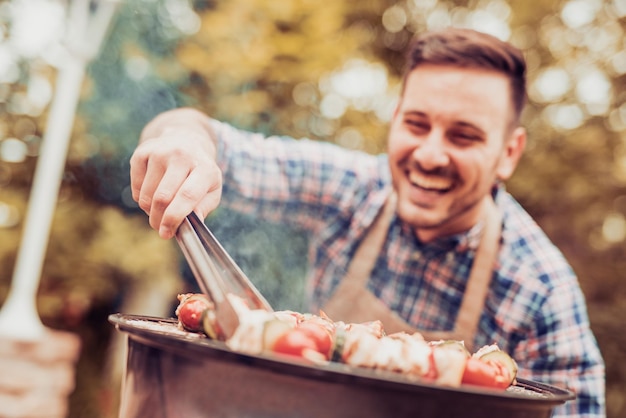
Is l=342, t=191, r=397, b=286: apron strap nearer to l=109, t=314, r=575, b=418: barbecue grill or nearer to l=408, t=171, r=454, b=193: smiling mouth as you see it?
l=408, t=171, r=454, b=193: smiling mouth

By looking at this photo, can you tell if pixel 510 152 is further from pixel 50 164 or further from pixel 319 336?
pixel 50 164

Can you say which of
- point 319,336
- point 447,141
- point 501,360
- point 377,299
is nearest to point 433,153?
point 447,141

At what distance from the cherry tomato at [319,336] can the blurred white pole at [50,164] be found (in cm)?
257

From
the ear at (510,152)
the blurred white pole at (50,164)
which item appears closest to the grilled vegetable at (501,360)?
the ear at (510,152)

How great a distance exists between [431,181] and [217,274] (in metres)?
1.22

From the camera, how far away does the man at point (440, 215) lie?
1.90m

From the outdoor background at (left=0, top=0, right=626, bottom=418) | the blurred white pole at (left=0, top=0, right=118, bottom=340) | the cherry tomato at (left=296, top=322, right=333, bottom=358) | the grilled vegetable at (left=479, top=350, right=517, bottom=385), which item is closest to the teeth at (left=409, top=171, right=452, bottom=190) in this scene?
the outdoor background at (left=0, top=0, right=626, bottom=418)

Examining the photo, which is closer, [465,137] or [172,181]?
[172,181]

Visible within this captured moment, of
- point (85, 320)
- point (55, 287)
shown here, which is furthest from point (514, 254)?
point (85, 320)

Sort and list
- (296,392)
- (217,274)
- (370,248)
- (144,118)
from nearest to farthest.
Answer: (296,392) < (217,274) < (370,248) < (144,118)

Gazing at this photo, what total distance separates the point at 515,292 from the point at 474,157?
46 centimetres

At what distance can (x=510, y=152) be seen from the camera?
213 cm

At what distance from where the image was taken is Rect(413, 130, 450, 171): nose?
1.90m

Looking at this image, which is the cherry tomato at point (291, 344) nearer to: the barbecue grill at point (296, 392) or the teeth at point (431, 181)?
the barbecue grill at point (296, 392)
